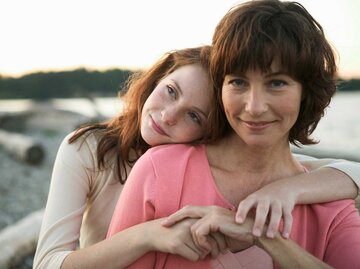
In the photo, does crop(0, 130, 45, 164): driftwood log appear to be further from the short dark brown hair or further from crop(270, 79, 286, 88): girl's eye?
crop(270, 79, 286, 88): girl's eye

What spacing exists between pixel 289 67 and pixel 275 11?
186 mm

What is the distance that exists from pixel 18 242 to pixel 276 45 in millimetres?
3759

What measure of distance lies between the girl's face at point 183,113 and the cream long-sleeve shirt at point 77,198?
0.30 m

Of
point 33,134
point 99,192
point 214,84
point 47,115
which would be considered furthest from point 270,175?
point 47,115

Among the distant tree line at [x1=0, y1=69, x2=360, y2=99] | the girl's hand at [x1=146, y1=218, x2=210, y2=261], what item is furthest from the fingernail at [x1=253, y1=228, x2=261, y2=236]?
the distant tree line at [x1=0, y1=69, x2=360, y2=99]

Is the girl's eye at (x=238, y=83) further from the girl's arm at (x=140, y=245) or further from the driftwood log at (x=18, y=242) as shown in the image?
the driftwood log at (x=18, y=242)

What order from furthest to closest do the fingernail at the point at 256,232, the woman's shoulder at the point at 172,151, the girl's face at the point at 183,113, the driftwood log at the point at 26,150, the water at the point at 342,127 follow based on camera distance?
the driftwood log at the point at 26,150 → the water at the point at 342,127 → the girl's face at the point at 183,113 → the woman's shoulder at the point at 172,151 → the fingernail at the point at 256,232

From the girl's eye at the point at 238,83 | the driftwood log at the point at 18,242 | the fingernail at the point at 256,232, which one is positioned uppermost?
the girl's eye at the point at 238,83

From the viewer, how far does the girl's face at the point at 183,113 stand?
216cm

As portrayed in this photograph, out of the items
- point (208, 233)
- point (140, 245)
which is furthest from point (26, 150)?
point (208, 233)

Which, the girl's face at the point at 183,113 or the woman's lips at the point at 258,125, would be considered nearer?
the woman's lips at the point at 258,125

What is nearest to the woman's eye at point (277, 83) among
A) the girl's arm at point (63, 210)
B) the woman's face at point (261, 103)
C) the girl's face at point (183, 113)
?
the woman's face at point (261, 103)

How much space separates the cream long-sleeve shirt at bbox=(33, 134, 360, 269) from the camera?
2.22 meters

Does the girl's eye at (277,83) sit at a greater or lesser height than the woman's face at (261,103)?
greater
